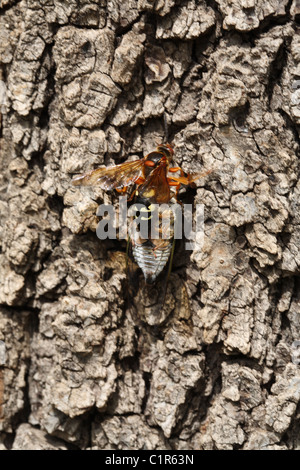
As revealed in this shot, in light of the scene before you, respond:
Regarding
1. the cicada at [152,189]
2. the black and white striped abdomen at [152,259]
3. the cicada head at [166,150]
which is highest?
Answer: the cicada head at [166,150]

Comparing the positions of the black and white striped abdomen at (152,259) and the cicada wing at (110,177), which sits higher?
the cicada wing at (110,177)

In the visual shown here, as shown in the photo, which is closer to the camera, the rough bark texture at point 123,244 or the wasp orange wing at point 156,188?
the rough bark texture at point 123,244

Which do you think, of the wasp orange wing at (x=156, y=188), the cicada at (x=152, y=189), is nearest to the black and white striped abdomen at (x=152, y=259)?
the cicada at (x=152, y=189)

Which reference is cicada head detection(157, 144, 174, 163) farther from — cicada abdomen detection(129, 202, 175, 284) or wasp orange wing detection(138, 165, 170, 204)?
cicada abdomen detection(129, 202, 175, 284)

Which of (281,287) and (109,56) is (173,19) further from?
(281,287)

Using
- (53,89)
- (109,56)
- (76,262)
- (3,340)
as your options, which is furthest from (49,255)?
(109,56)

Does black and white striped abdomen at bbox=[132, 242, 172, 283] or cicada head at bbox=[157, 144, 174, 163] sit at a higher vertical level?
cicada head at bbox=[157, 144, 174, 163]

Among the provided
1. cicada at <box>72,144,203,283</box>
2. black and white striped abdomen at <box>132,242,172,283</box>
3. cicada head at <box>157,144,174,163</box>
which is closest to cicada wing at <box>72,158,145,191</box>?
cicada at <box>72,144,203,283</box>

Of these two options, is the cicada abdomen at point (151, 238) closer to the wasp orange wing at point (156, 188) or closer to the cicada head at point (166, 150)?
the wasp orange wing at point (156, 188)
